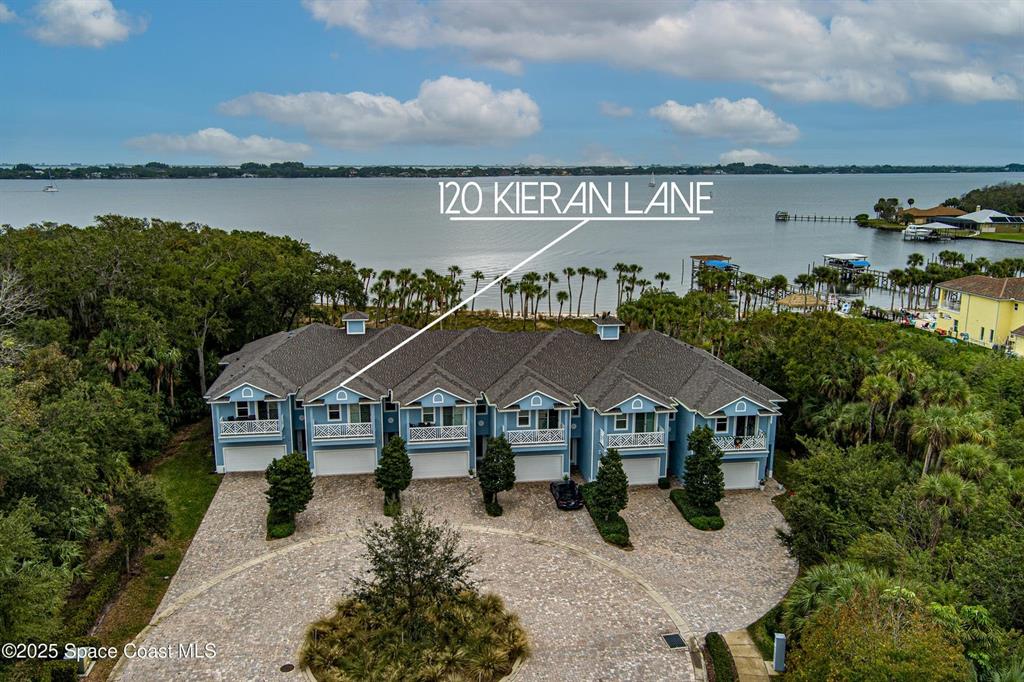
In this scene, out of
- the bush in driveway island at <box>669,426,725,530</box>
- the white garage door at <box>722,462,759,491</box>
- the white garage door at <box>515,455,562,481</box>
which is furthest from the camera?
the white garage door at <box>515,455,562,481</box>

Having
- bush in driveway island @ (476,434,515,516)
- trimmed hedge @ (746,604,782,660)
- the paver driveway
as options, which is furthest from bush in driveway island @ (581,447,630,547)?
trimmed hedge @ (746,604,782,660)

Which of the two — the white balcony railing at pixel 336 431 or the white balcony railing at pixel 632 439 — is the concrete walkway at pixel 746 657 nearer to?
the white balcony railing at pixel 632 439

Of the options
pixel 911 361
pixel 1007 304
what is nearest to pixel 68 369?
pixel 911 361

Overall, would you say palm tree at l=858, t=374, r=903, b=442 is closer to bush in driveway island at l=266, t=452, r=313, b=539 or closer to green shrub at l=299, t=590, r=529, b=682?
green shrub at l=299, t=590, r=529, b=682

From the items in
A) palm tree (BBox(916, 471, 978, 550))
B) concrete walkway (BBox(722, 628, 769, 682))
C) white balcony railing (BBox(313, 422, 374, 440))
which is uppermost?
palm tree (BBox(916, 471, 978, 550))

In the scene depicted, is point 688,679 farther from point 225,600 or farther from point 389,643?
point 225,600

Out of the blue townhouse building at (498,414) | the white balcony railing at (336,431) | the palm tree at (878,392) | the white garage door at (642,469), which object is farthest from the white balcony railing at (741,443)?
the white balcony railing at (336,431)
